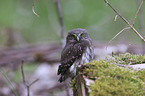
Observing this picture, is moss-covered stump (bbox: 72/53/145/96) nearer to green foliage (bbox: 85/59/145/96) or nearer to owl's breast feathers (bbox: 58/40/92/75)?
green foliage (bbox: 85/59/145/96)

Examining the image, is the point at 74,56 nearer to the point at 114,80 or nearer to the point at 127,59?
the point at 127,59

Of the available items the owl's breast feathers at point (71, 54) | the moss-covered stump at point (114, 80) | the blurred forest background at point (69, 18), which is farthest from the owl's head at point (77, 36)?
the blurred forest background at point (69, 18)

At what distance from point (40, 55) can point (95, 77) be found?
433cm

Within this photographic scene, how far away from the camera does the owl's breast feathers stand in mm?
3424

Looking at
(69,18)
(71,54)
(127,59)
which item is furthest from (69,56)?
(69,18)

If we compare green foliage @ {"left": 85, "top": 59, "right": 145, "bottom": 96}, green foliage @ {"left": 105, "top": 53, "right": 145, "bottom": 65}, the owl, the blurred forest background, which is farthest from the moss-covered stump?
the blurred forest background

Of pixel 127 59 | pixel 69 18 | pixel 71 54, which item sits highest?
pixel 69 18

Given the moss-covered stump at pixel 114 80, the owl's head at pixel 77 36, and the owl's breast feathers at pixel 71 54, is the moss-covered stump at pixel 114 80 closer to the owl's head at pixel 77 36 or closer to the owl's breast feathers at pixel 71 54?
the owl's breast feathers at pixel 71 54

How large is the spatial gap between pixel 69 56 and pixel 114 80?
68.3 inches

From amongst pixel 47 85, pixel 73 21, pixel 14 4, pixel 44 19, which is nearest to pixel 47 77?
pixel 47 85

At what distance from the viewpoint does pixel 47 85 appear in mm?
6500

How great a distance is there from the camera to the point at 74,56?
138 inches

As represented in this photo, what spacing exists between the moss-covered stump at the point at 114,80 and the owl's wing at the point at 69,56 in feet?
4.50

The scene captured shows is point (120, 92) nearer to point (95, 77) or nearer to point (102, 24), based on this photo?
point (95, 77)
